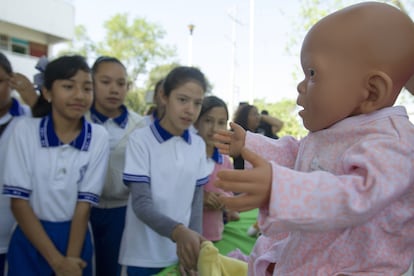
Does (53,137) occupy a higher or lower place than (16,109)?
lower

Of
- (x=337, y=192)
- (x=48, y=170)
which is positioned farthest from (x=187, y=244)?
(x=337, y=192)

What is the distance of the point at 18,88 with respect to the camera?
1.93 metres

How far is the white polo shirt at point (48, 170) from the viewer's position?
4.77ft

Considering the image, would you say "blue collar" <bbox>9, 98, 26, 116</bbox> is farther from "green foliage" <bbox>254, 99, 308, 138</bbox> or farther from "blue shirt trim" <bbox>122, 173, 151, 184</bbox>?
"green foliage" <bbox>254, 99, 308, 138</bbox>

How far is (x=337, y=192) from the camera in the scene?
518 mm

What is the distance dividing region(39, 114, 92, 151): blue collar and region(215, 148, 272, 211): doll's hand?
117 cm

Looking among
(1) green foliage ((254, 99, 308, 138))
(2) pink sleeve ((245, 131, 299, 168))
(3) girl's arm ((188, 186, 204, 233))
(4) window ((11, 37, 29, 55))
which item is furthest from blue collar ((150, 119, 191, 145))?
(4) window ((11, 37, 29, 55))

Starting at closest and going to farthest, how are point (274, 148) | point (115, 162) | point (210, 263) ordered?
point (274, 148)
point (210, 263)
point (115, 162)

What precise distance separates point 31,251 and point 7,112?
0.74 m

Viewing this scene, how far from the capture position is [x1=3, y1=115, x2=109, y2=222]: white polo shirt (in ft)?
4.77

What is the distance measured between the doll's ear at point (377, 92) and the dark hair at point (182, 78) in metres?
1.14

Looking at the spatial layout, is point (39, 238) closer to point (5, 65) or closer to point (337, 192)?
point (5, 65)

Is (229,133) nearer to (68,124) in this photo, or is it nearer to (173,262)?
(173,262)

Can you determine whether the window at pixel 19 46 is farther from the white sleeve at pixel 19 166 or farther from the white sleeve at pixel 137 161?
the white sleeve at pixel 137 161
